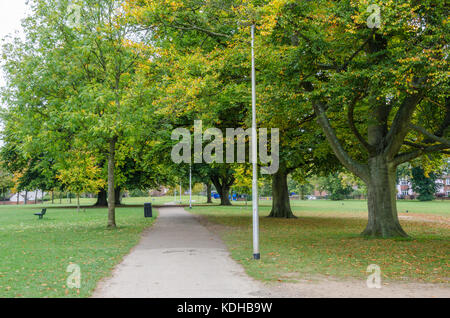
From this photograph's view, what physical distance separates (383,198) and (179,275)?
9696 millimetres

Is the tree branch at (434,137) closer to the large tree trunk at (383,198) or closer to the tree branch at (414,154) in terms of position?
the tree branch at (414,154)

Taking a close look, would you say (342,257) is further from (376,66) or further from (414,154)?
(414,154)

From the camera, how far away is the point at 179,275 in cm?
781

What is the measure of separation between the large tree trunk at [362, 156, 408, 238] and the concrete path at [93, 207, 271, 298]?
21.3ft

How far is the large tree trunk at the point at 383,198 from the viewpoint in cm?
1431

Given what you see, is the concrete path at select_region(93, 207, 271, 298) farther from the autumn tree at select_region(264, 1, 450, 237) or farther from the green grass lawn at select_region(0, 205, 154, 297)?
the autumn tree at select_region(264, 1, 450, 237)

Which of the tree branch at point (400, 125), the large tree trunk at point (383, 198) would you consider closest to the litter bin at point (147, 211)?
the large tree trunk at point (383, 198)

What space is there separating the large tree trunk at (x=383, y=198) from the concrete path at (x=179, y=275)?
650cm

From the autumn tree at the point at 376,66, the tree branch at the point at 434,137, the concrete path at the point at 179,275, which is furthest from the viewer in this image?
the tree branch at the point at 434,137

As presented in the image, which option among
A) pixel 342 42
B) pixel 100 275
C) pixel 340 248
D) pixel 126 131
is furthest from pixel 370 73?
pixel 126 131

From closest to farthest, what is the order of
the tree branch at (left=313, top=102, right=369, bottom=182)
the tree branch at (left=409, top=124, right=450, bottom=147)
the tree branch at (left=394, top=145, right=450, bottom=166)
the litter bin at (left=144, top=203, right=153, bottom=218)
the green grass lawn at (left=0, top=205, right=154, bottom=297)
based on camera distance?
the green grass lawn at (left=0, top=205, right=154, bottom=297)
the tree branch at (left=409, top=124, right=450, bottom=147)
the tree branch at (left=394, top=145, right=450, bottom=166)
the tree branch at (left=313, top=102, right=369, bottom=182)
the litter bin at (left=144, top=203, right=153, bottom=218)

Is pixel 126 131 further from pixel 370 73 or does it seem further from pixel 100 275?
pixel 370 73

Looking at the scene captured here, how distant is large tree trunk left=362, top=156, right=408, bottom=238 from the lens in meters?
14.3

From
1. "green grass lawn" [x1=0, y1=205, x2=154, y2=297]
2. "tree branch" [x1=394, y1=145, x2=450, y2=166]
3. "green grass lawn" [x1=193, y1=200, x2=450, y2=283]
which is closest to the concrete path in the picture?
"green grass lawn" [x1=0, y1=205, x2=154, y2=297]
